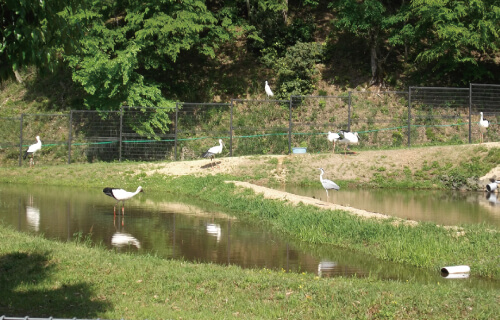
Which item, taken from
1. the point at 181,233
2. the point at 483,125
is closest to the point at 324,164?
the point at 483,125

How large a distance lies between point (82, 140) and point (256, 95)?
10.6m

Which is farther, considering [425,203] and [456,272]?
[425,203]

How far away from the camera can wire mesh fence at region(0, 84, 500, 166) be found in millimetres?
30750

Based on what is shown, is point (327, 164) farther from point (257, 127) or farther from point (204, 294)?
Result: point (204, 294)

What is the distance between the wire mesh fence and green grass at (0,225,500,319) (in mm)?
18814

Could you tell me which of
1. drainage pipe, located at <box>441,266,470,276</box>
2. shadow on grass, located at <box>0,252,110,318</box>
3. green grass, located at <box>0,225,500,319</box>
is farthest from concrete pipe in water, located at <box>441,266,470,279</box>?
shadow on grass, located at <box>0,252,110,318</box>

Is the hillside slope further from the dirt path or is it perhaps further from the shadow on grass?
the shadow on grass

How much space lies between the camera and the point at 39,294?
881 centimetres

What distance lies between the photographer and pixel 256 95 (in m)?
37.4

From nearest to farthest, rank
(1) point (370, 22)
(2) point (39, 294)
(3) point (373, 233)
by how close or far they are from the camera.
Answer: (2) point (39, 294) < (3) point (373, 233) < (1) point (370, 22)

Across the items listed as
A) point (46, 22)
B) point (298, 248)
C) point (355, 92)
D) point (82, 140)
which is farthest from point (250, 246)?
point (355, 92)

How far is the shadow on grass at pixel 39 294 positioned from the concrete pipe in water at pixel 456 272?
5.87 meters

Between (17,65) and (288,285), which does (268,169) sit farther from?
(17,65)

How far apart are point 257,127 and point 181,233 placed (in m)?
16.1
